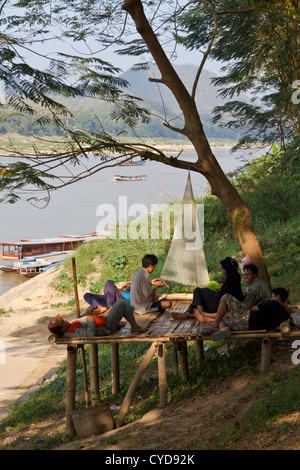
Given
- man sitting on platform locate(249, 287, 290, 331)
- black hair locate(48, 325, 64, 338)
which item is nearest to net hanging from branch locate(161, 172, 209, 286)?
man sitting on platform locate(249, 287, 290, 331)

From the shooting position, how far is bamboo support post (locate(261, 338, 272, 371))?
503 cm

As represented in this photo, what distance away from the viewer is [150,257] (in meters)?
6.16

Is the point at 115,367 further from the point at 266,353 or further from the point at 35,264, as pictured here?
the point at 35,264

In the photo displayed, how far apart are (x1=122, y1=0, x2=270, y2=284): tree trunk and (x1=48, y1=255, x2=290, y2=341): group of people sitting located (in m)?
0.62

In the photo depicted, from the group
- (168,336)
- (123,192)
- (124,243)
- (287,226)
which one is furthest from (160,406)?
(123,192)

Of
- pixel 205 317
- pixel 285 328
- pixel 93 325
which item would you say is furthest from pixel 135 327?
pixel 285 328

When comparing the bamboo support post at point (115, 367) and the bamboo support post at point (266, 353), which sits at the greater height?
the bamboo support post at point (266, 353)

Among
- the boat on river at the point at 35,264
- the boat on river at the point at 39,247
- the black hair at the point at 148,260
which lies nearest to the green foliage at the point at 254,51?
the black hair at the point at 148,260

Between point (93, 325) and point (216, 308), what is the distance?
128cm

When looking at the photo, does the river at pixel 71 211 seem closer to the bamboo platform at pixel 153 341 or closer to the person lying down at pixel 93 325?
the bamboo platform at pixel 153 341

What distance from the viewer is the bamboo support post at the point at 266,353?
503cm

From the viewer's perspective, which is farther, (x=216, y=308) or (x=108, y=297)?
(x=108, y=297)

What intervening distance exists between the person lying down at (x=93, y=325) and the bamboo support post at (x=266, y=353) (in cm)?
119

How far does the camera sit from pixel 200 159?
647 centimetres
